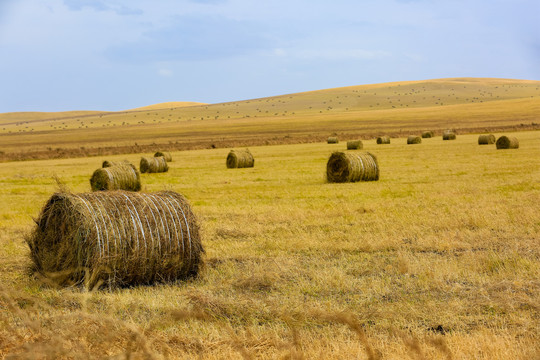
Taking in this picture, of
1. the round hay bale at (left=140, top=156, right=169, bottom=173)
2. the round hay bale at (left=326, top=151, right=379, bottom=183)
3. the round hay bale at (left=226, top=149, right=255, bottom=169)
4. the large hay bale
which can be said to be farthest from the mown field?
the round hay bale at (left=226, top=149, right=255, bottom=169)

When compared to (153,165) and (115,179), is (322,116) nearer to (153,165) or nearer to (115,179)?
(153,165)

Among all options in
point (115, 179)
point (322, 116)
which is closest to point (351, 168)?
point (115, 179)

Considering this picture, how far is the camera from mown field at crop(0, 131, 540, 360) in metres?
4.82

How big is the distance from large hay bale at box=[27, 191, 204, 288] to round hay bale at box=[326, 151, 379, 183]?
12.5 m

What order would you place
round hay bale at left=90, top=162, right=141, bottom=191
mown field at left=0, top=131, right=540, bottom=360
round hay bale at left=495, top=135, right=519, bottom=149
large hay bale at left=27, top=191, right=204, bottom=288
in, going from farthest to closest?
round hay bale at left=495, top=135, right=519, bottom=149 → round hay bale at left=90, top=162, right=141, bottom=191 → large hay bale at left=27, top=191, right=204, bottom=288 → mown field at left=0, top=131, right=540, bottom=360

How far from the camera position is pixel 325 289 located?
7.23m

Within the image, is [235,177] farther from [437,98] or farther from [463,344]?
[437,98]

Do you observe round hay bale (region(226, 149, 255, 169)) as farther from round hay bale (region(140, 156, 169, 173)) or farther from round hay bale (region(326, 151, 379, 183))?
round hay bale (region(326, 151, 379, 183))

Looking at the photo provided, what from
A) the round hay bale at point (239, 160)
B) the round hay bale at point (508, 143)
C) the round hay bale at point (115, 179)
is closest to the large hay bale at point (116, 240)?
the round hay bale at point (115, 179)

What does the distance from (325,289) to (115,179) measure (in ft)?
44.0

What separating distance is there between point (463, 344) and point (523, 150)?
2864 cm

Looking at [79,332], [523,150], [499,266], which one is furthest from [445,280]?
[523,150]

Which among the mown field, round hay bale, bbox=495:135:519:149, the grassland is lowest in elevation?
the mown field

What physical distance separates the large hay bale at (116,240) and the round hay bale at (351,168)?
12.5 meters
